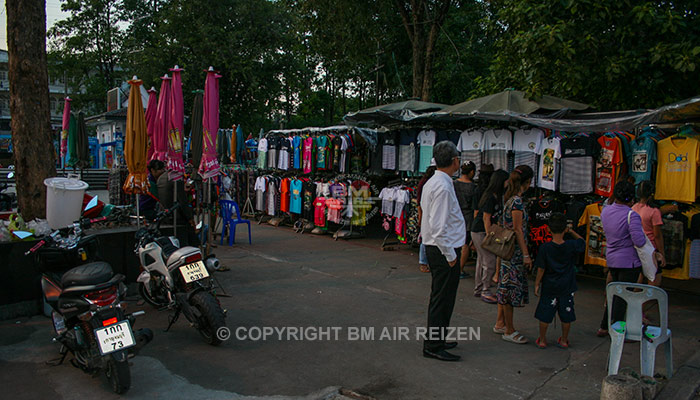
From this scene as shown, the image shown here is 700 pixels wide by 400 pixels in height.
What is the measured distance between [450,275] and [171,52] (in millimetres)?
25615

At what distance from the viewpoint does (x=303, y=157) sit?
12750 mm

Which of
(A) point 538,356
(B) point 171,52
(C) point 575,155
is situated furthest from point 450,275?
(B) point 171,52

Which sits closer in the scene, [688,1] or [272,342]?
[272,342]

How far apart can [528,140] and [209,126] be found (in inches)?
200

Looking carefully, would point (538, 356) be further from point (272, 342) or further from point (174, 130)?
point (174, 130)

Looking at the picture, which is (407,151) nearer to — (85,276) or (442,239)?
(442,239)

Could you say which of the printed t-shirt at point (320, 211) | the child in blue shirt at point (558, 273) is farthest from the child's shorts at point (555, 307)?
the printed t-shirt at point (320, 211)

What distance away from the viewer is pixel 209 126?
7637 mm

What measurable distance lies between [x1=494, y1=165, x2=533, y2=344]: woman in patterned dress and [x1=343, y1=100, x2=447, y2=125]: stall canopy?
4.41 m

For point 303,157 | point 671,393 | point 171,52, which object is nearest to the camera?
point 671,393

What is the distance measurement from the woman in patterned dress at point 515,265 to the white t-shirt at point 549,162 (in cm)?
267

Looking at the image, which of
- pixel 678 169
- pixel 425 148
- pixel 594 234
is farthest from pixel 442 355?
pixel 425 148

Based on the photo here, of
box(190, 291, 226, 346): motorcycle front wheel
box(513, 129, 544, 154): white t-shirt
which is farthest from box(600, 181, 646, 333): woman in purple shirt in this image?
box(190, 291, 226, 346): motorcycle front wheel

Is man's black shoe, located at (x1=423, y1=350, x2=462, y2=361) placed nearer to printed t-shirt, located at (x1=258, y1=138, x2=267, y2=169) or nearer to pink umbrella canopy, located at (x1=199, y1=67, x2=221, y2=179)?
pink umbrella canopy, located at (x1=199, y1=67, x2=221, y2=179)
